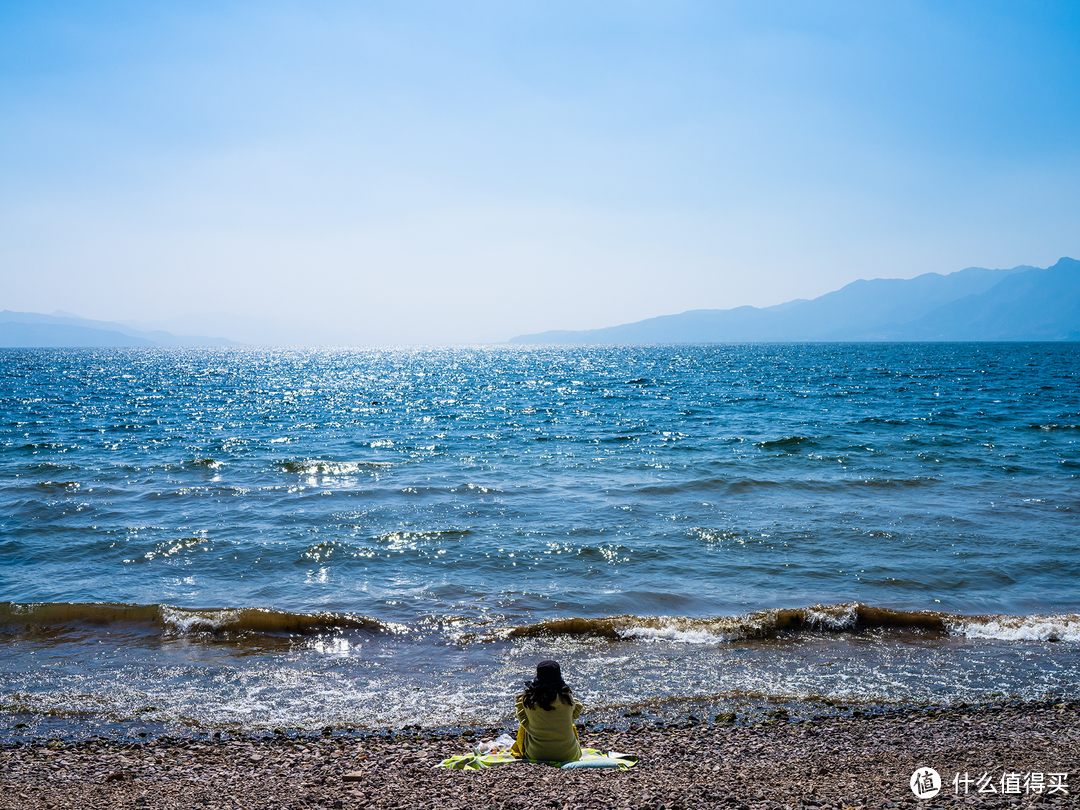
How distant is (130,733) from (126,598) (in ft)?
19.5

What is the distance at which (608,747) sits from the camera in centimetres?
745

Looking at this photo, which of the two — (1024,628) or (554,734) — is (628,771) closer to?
(554,734)

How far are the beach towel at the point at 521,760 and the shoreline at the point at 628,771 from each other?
0.56 feet

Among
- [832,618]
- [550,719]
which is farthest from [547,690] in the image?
[832,618]

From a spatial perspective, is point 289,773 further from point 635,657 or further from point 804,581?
point 804,581

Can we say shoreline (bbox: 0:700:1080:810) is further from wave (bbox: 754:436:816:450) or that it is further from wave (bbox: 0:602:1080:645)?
wave (bbox: 754:436:816:450)

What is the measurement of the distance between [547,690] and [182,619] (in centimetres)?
842

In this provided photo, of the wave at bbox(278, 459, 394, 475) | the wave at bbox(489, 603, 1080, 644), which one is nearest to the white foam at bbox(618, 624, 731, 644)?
the wave at bbox(489, 603, 1080, 644)

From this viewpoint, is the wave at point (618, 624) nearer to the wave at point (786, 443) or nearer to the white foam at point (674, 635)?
the white foam at point (674, 635)

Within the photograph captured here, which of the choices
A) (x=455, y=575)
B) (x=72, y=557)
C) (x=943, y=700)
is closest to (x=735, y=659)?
(x=943, y=700)

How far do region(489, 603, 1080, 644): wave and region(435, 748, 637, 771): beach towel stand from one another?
4239 millimetres

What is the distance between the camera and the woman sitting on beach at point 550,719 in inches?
272

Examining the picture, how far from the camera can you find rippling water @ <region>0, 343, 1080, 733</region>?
944 centimetres

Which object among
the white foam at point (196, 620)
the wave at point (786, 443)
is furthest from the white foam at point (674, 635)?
the wave at point (786, 443)
